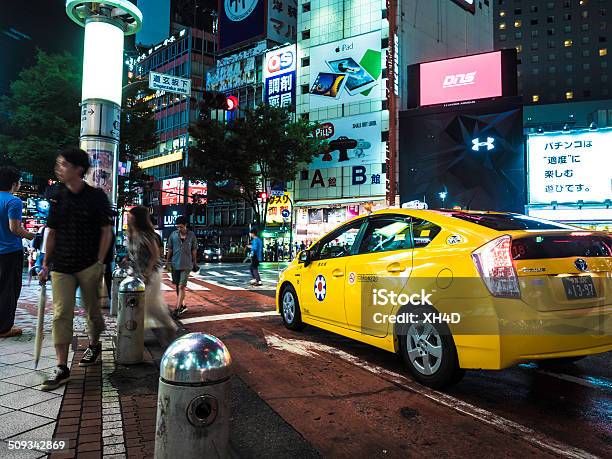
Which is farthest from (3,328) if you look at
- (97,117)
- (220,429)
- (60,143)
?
(60,143)

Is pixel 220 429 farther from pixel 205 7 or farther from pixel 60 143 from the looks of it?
pixel 205 7

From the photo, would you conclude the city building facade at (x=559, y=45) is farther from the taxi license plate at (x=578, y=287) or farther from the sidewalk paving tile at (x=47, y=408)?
the sidewalk paving tile at (x=47, y=408)

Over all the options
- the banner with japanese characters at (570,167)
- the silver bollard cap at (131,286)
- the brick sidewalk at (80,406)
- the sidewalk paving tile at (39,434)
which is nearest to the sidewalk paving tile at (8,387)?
the brick sidewalk at (80,406)

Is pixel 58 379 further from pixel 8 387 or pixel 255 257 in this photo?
pixel 255 257

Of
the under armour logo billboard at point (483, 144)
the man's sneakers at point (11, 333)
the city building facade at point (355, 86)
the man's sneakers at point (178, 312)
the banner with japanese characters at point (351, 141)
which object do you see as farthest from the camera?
the banner with japanese characters at point (351, 141)

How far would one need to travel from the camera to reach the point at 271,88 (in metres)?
45.5

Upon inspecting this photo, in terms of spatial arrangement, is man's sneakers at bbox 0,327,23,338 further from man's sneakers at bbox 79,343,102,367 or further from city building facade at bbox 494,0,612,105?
city building facade at bbox 494,0,612,105

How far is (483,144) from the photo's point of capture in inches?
1299

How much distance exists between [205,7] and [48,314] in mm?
70003

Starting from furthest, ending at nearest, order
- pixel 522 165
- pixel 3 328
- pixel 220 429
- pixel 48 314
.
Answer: pixel 522 165
pixel 48 314
pixel 3 328
pixel 220 429

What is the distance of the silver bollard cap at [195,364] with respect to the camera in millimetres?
2174

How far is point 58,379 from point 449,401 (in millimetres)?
3354

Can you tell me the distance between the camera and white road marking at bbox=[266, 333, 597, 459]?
2945 mm

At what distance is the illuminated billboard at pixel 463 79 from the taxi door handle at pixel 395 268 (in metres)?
33.0
